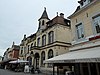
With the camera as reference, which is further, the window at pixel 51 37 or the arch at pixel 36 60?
the arch at pixel 36 60

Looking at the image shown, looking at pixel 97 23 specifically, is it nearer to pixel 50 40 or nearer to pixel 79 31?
pixel 79 31

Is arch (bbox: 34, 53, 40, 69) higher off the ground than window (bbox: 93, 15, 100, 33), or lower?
lower

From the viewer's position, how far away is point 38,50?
28547mm

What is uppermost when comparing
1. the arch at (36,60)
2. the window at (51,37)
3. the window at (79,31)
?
the window at (51,37)

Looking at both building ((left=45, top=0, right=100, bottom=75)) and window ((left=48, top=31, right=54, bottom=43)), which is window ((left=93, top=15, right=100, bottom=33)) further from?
window ((left=48, top=31, right=54, bottom=43))

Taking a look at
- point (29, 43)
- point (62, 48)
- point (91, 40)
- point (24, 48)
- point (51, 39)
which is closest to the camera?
point (91, 40)

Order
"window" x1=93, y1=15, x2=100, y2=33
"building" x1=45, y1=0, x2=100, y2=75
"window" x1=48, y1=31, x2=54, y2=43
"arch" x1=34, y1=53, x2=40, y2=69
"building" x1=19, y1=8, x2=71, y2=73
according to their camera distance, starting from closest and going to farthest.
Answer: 1. "building" x1=45, y1=0, x2=100, y2=75
2. "window" x1=93, y1=15, x2=100, y2=33
3. "building" x1=19, y1=8, x2=71, y2=73
4. "window" x1=48, y1=31, x2=54, y2=43
5. "arch" x1=34, y1=53, x2=40, y2=69

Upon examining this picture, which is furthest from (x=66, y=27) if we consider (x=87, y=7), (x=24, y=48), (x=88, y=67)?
(x=24, y=48)

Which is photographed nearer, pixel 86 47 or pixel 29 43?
pixel 86 47

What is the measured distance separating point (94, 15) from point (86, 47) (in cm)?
309

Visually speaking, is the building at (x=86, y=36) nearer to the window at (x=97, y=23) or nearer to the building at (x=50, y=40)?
the window at (x=97, y=23)

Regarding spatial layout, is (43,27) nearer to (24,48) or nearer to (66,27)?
(66,27)

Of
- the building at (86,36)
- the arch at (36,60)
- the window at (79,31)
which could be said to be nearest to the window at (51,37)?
the arch at (36,60)

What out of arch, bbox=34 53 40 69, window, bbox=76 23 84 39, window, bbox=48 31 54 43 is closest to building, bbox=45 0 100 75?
window, bbox=76 23 84 39
